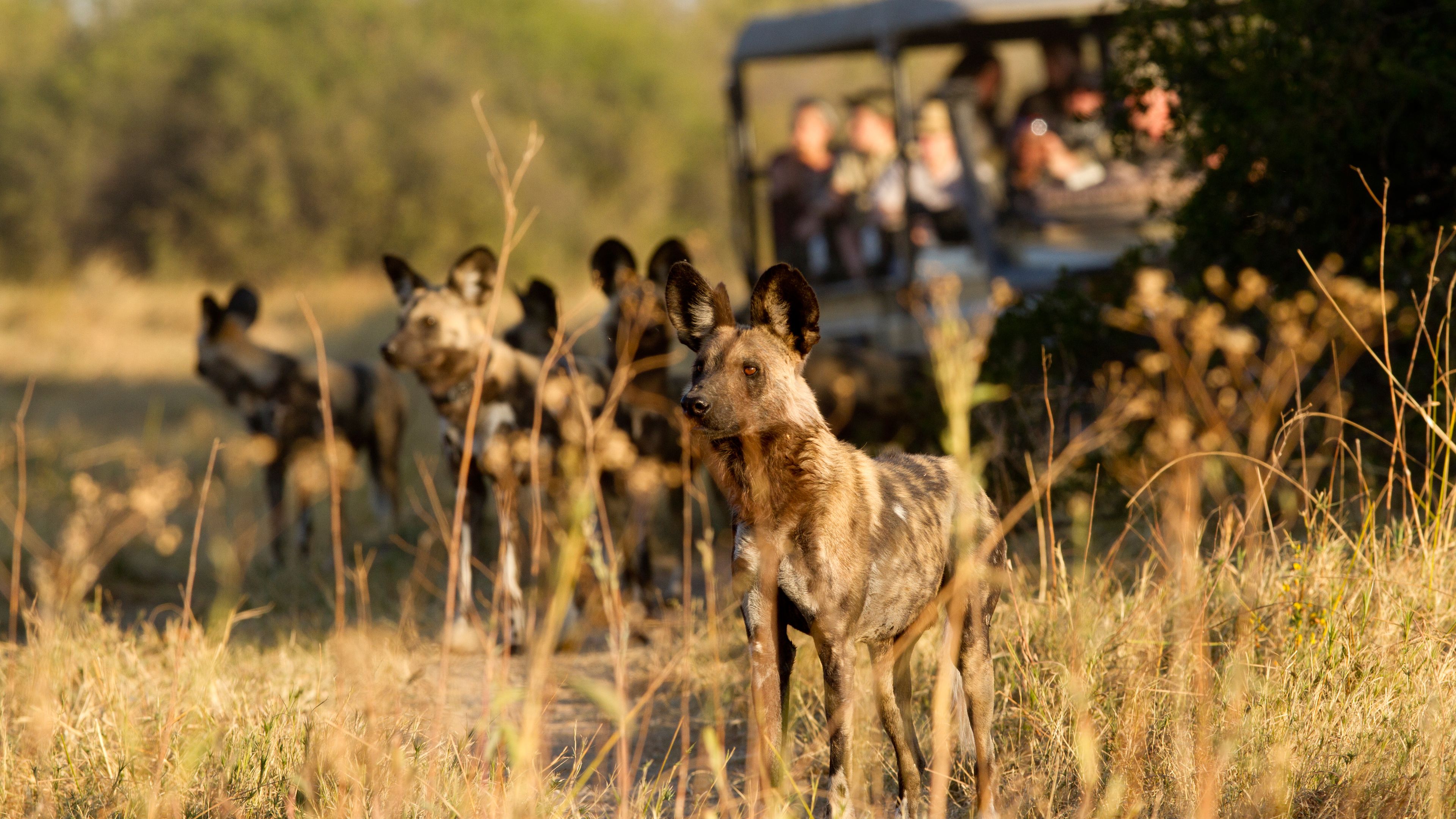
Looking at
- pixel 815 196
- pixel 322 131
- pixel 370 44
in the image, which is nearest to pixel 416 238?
pixel 322 131

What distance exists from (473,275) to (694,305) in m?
2.42

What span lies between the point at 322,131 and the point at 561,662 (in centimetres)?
2216

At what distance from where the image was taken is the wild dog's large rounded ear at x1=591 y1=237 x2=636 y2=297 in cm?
542

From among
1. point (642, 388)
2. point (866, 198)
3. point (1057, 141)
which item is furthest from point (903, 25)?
point (642, 388)

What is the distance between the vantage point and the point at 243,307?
7117 mm

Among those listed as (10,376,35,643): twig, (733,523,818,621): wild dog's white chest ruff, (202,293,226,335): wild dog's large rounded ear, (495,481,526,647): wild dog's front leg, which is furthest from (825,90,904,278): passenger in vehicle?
(733,523,818,621): wild dog's white chest ruff

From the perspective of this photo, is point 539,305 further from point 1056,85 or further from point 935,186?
point 1056,85

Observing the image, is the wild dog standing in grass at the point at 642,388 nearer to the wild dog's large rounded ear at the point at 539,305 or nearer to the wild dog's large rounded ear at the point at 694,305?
the wild dog's large rounded ear at the point at 539,305

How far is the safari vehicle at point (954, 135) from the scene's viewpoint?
7.70 metres

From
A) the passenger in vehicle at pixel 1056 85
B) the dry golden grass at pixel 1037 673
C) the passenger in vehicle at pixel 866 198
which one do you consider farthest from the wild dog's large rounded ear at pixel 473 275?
the passenger in vehicle at pixel 1056 85

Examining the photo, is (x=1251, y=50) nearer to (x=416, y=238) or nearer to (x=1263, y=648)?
(x=1263, y=648)

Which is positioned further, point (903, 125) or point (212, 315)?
point (903, 125)

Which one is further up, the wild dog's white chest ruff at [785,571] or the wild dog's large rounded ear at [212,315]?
the wild dog's large rounded ear at [212,315]

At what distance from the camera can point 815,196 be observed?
9.11 metres
